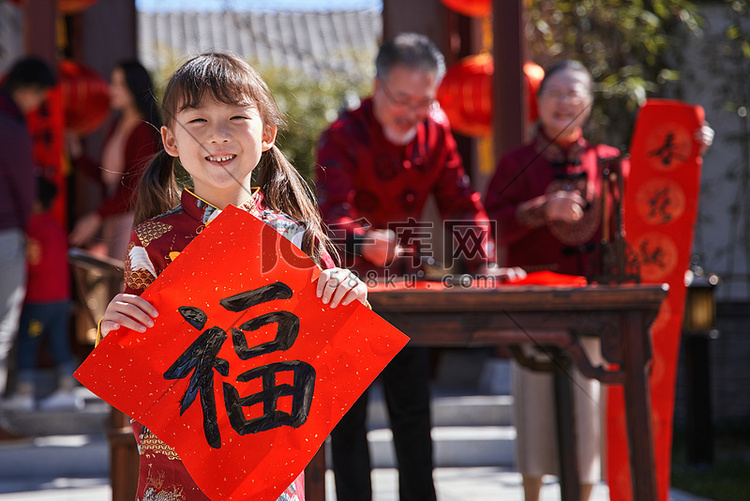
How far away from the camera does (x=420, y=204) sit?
2615 mm

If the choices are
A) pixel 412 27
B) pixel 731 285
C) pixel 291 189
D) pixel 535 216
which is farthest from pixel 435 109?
pixel 731 285

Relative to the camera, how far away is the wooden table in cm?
203

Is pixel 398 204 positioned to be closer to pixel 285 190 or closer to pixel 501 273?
pixel 501 273

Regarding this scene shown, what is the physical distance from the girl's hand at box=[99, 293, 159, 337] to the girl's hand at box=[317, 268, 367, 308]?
A: 10.8 inches

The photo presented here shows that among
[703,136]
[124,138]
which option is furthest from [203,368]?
[124,138]

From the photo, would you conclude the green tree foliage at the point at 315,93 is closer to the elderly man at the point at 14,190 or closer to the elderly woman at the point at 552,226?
the elderly man at the point at 14,190

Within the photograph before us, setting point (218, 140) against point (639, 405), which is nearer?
point (218, 140)

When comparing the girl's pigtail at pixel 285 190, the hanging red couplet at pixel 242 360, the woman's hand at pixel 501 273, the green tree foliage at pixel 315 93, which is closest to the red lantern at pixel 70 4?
the woman's hand at pixel 501 273

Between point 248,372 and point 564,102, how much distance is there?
5.57 feet

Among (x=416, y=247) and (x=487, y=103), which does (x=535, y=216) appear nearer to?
(x=416, y=247)

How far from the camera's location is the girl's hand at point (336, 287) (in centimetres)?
138

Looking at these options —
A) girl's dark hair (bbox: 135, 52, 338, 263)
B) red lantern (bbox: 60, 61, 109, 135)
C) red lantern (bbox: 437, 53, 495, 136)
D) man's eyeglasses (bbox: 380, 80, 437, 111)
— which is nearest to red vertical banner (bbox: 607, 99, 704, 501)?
man's eyeglasses (bbox: 380, 80, 437, 111)

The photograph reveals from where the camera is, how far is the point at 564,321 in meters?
2.10

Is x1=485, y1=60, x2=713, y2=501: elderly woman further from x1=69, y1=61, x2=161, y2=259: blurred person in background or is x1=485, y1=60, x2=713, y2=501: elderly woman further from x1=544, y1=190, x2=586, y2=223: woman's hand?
x1=69, y1=61, x2=161, y2=259: blurred person in background
